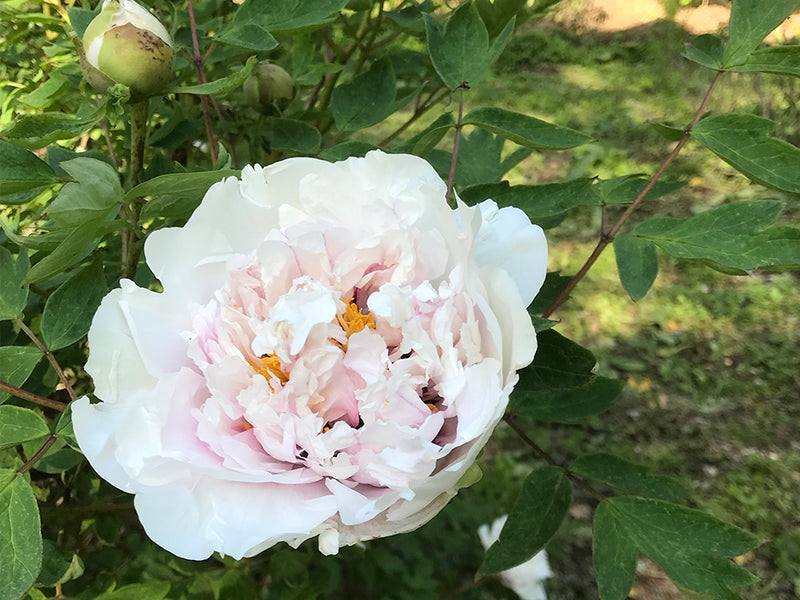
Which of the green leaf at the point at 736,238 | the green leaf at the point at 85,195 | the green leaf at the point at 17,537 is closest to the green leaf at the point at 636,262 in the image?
the green leaf at the point at 736,238

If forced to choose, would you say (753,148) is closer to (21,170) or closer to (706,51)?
(706,51)

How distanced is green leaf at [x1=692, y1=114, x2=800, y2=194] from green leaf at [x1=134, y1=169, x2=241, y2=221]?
1.56 ft

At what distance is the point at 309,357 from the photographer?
20.1 inches

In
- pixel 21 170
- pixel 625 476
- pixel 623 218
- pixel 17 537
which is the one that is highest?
pixel 21 170

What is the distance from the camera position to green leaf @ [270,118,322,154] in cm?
83

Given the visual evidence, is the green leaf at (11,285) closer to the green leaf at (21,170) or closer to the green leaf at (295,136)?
the green leaf at (21,170)

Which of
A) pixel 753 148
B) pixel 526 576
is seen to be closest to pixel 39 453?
pixel 753 148

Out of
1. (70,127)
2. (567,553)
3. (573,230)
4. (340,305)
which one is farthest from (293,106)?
(573,230)

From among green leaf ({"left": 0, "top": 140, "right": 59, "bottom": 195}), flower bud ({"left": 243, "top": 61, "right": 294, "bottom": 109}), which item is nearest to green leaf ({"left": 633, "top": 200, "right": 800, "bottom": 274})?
flower bud ({"left": 243, "top": 61, "right": 294, "bottom": 109})

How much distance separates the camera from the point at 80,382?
987 mm

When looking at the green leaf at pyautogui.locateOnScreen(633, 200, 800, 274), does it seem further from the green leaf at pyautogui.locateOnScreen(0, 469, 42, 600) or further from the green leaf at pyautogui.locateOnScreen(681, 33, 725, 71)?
the green leaf at pyautogui.locateOnScreen(0, 469, 42, 600)

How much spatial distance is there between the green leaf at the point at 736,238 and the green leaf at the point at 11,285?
2.10 ft

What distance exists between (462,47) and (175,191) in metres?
0.34

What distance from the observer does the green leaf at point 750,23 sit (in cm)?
69
